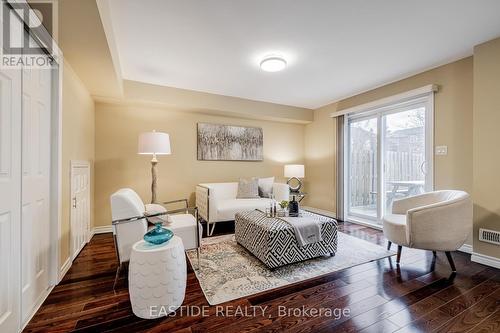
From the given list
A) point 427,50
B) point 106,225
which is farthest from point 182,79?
point 427,50

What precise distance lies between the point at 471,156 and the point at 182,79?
3954 mm

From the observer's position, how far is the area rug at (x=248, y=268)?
1.85m

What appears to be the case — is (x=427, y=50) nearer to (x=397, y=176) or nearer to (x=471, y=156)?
(x=471, y=156)

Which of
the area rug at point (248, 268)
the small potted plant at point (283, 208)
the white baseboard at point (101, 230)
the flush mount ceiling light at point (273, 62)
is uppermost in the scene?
the flush mount ceiling light at point (273, 62)

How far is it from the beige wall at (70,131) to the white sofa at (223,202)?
1656mm

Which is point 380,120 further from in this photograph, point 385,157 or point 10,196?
→ point 10,196

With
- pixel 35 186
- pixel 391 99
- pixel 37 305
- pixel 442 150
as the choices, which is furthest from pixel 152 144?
pixel 442 150

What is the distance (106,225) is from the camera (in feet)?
11.3

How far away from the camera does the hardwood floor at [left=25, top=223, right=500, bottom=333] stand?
1.43 m

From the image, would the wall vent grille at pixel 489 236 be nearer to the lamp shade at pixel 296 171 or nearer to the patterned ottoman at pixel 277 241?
the patterned ottoman at pixel 277 241

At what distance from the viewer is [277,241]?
2174 millimetres

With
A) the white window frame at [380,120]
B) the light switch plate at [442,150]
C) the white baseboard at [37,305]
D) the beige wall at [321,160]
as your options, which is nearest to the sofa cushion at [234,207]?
the beige wall at [321,160]

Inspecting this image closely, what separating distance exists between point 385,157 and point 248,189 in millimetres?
2452

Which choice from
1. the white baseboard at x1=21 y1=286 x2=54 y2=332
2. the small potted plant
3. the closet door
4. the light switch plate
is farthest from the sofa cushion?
the light switch plate
